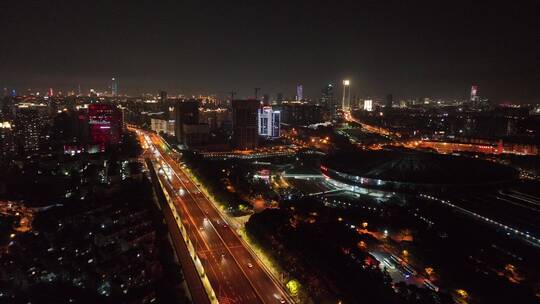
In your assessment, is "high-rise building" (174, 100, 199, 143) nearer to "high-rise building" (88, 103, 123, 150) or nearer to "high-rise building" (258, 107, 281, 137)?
"high-rise building" (88, 103, 123, 150)

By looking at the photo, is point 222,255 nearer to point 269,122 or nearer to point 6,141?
point 6,141

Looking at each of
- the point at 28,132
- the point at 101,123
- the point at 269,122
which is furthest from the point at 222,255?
the point at 269,122

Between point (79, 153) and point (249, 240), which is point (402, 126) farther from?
point (249, 240)

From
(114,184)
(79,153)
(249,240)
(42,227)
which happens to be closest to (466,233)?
(249,240)

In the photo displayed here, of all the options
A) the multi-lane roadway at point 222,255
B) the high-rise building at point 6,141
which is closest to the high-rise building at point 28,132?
the high-rise building at point 6,141

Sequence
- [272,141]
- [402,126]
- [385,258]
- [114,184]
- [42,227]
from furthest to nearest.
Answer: [402,126] → [272,141] → [114,184] → [42,227] → [385,258]

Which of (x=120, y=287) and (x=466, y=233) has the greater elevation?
(x=466, y=233)

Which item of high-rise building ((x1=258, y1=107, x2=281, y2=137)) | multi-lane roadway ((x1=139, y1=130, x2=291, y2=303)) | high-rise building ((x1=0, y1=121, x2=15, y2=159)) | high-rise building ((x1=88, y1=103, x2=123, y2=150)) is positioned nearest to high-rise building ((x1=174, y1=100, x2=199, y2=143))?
high-rise building ((x1=88, y1=103, x2=123, y2=150))
